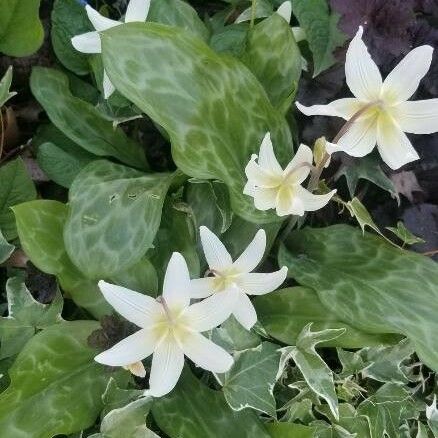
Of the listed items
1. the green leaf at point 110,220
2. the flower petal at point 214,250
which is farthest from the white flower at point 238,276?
the green leaf at point 110,220

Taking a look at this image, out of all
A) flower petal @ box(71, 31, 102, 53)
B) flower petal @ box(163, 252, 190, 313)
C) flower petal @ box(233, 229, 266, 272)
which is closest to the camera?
flower petal @ box(163, 252, 190, 313)

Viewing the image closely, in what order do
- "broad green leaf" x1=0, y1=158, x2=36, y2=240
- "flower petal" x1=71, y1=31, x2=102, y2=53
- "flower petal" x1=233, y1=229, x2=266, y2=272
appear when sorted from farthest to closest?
"broad green leaf" x1=0, y1=158, x2=36, y2=240, "flower petal" x1=71, y1=31, x2=102, y2=53, "flower petal" x1=233, y1=229, x2=266, y2=272

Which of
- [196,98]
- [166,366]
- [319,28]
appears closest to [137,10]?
[196,98]

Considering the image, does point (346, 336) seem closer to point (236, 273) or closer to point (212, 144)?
point (236, 273)

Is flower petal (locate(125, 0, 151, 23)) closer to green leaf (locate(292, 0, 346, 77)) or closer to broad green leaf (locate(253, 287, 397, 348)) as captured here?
green leaf (locate(292, 0, 346, 77))

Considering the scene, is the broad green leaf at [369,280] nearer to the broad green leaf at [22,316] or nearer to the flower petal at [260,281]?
the flower petal at [260,281]

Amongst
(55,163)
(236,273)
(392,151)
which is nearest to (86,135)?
(55,163)

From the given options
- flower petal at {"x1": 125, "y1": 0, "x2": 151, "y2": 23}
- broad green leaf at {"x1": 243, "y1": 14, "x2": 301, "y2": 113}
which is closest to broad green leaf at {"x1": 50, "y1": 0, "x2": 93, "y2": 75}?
flower petal at {"x1": 125, "y1": 0, "x2": 151, "y2": 23}
